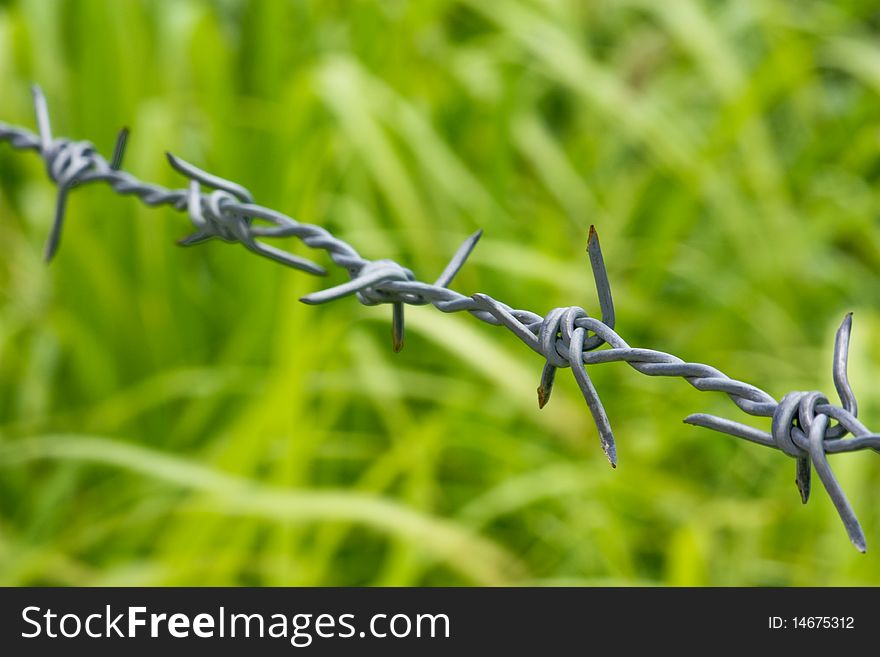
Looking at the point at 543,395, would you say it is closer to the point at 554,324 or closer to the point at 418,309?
the point at 554,324

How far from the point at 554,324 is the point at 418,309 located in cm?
99

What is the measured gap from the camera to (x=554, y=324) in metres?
0.52

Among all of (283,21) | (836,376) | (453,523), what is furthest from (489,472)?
(836,376)

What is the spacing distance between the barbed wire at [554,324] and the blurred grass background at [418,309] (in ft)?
Result: 1.93

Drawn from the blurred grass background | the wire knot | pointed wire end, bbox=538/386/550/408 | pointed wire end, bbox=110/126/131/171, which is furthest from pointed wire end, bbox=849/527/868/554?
the blurred grass background

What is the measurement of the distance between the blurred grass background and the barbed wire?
0.59m

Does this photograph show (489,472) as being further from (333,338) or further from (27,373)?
(27,373)

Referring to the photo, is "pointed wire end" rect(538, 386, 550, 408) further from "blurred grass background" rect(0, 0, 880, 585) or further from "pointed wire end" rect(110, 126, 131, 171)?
"blurred grass background" rect(0, 0, 880, 585)

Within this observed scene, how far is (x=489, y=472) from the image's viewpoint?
4.96ft

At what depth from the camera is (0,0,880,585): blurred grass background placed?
1.38 metres

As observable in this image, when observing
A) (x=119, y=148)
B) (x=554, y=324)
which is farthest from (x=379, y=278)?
(x=119, y=148)

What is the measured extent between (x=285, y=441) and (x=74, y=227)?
0.59 metres

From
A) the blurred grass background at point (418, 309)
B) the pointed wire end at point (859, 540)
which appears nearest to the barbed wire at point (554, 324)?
the pointed wire end at point (859, 540)
